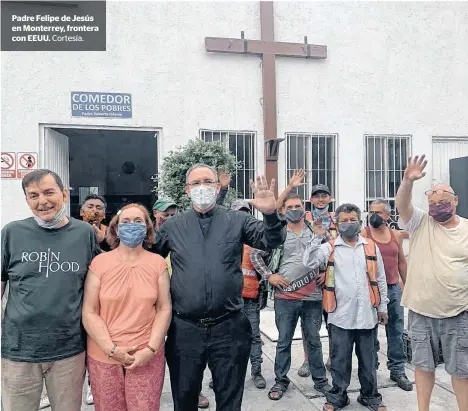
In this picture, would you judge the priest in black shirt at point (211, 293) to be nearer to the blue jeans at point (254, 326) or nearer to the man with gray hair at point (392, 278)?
the blue jeans at point (254, 326)

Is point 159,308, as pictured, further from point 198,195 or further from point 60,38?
point 60,38

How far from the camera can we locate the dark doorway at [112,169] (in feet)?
35.8

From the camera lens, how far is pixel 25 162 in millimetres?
6898

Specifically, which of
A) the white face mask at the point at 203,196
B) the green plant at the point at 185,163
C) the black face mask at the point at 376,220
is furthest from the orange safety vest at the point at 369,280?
the green plant at the point at 185,163

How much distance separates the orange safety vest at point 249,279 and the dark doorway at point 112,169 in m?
7.14

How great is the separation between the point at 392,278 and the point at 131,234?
103 inches

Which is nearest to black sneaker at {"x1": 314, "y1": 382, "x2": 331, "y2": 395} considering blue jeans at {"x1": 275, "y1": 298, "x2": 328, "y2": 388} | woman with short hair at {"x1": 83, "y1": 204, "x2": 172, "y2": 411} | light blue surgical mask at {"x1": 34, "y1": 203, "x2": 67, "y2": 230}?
blue jeans at {"x1": 275, "y1": 298, "x2": 328, "y2": 388}

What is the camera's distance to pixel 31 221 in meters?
2.44

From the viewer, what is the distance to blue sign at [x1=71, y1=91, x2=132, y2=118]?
6984 mm

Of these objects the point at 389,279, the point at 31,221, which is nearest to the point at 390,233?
the point at 389,279

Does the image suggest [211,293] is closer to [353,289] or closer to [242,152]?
[353,289]

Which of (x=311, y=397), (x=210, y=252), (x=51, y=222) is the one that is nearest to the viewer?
(x=51, y=222)

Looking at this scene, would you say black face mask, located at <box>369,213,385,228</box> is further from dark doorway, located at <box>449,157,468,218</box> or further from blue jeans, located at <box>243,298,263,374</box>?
dark doorway, located at <box>449,157,468,218</box>

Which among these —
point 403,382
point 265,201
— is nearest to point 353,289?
point 403,382
